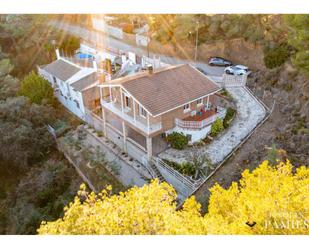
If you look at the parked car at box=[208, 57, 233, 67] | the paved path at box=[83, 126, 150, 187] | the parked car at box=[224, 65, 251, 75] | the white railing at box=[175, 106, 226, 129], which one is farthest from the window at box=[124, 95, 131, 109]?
the parked car at box=[208, 57, 233, 67]

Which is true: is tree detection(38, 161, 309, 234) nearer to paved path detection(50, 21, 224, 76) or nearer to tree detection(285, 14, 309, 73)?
tree detection(285, 14, 309, 73)

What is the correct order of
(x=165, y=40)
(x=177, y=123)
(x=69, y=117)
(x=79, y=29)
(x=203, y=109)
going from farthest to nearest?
1. (x=79, y=29)
2. (x=165, y=40)
3. (x=69, y=117)
4. (x=203, y=109)
5. (x=177, y=123)

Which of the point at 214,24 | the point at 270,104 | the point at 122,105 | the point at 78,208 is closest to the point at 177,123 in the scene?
the point at 122,105

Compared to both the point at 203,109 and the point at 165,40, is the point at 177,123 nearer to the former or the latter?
the point at 203,109

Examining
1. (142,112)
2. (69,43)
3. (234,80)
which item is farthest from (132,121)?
(69,43)
